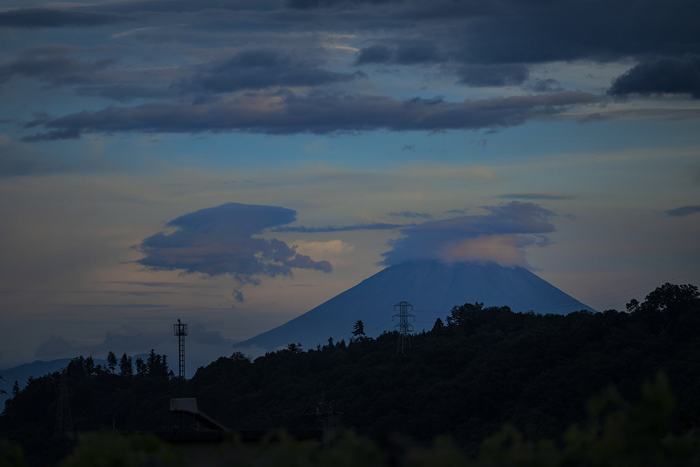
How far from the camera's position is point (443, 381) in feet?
329

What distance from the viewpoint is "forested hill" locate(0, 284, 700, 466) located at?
88.1m

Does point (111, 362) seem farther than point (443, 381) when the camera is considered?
Yes

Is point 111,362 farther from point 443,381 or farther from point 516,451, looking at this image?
point 516,451

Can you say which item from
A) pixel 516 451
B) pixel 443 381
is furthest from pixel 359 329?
pixel 516 451

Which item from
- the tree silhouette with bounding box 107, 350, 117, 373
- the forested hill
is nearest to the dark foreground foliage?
the forested hill

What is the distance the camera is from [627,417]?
25.1 ft

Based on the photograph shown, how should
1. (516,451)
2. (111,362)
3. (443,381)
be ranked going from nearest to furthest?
1. (516,451)
2. (443,381)
3. (111,362)

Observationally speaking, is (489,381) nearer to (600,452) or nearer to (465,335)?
(465,335)

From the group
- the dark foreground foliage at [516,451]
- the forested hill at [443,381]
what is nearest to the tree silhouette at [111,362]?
the forested hill at [443,381]

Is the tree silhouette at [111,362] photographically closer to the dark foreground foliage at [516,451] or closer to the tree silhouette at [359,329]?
the tree silhouette at [359,329]

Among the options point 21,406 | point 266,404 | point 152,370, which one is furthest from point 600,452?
point 152,370

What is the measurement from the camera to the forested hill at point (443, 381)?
8812 centimetres

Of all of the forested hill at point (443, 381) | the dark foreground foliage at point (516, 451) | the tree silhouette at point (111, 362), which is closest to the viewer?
the dark foreground foliage at point (516, 451)

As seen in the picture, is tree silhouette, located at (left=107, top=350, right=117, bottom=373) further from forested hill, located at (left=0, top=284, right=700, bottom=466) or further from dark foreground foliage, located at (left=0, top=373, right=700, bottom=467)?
dark foreground foliage, located at (left=0, top=373, right=700, bottom=467)
